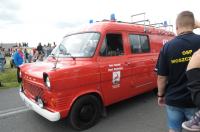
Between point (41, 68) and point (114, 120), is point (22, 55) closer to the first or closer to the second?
point (41, 68)

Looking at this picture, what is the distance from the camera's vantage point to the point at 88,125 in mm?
4664

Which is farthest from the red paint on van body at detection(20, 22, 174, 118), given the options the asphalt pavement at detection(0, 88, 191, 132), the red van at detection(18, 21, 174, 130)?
the asphalt pavement at detection(0, 88, 191, 132)

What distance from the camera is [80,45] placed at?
5.07 meters

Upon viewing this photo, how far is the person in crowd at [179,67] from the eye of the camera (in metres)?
2.56

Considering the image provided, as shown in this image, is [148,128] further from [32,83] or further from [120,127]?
[32,83]

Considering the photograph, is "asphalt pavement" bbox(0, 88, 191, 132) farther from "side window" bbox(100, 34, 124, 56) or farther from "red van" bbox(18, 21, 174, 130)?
"side window" bbox(100, 34, 124, 56)

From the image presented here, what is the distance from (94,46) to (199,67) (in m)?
3.26

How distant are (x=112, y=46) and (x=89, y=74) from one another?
1.03 meters

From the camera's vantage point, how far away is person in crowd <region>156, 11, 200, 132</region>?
256 cm

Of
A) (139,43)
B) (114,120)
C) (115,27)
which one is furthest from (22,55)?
(114,120)

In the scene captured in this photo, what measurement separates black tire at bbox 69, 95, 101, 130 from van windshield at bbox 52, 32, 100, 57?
93 cm

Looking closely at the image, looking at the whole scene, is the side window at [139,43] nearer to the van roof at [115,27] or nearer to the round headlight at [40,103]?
the van roof at [115,27]

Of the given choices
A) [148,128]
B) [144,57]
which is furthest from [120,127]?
[144,57]

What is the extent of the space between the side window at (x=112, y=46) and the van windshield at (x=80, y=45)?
0.21 m
